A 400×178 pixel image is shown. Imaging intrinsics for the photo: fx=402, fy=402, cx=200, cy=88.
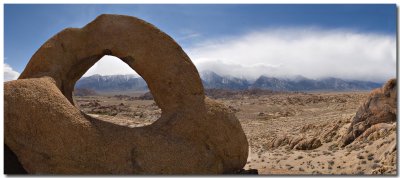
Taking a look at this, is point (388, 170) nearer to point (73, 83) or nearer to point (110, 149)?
point (110, 149)

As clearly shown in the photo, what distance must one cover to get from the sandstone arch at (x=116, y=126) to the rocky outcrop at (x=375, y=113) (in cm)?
654

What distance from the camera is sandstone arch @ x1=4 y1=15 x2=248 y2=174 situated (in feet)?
24.8

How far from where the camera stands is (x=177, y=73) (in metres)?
8.92

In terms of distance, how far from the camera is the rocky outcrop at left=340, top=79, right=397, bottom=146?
521 inches

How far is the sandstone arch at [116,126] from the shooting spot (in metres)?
7.56

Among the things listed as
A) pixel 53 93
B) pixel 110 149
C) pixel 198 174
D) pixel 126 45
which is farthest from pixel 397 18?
pixel 53 93

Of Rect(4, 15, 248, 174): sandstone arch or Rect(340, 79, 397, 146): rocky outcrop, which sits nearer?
Rect(4, 15, 248, 174): sandstone arch

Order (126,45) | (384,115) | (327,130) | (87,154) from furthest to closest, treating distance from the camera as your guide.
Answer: (327,130) → (384,115) → (126,45) → (87,154)

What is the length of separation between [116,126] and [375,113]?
963 cm

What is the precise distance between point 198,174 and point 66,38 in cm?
448

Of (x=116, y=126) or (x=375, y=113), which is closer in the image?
(x=116, y=126)

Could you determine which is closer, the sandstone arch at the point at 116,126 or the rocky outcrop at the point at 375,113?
the sandstone arch at the point at 116,126

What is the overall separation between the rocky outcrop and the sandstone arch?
6.54 meters

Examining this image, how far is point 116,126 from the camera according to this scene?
8234mm
